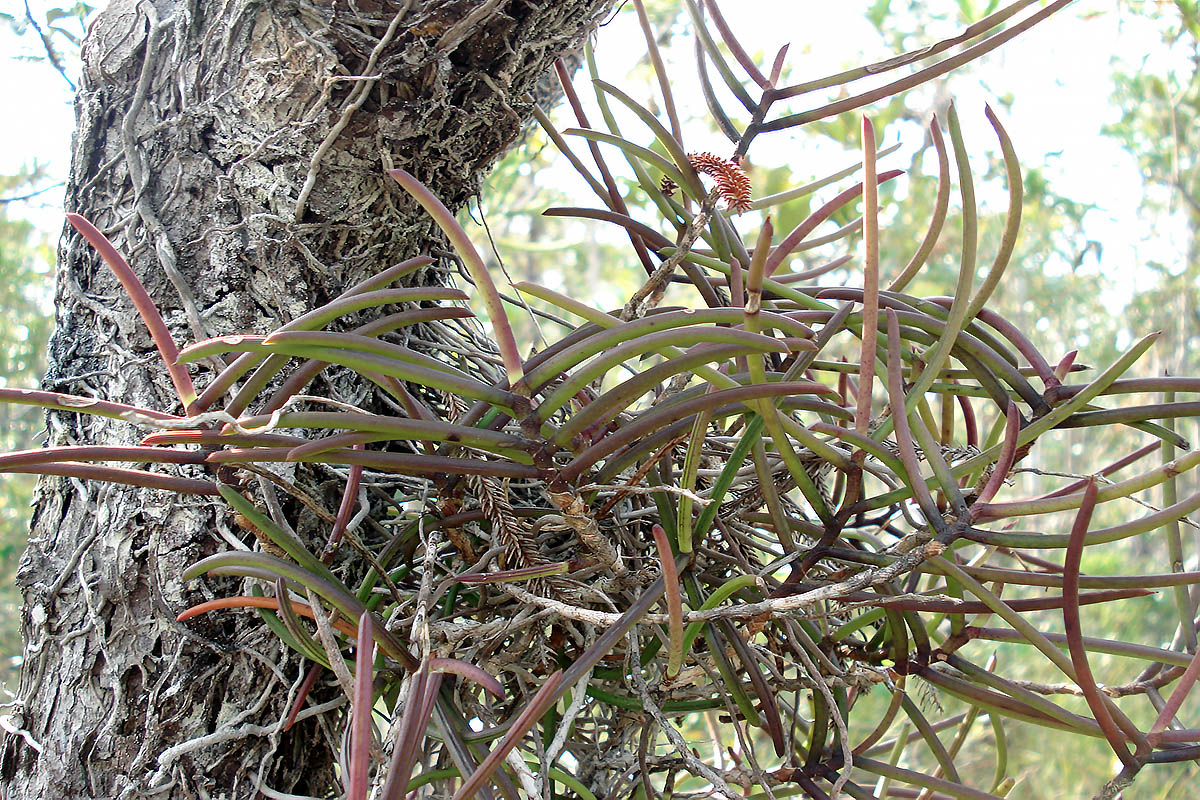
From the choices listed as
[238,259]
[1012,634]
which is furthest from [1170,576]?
[238,259]

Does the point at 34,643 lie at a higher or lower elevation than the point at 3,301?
lower

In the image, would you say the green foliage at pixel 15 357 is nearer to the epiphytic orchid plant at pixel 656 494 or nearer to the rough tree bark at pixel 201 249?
the rough tree bark at pixel 201 249

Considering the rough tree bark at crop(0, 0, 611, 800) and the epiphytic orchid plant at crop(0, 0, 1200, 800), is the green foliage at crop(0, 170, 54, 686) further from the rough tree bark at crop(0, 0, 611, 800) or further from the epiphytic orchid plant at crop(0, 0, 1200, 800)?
the epiphytic orchid plant at crop(0, 0, 1200, 800)

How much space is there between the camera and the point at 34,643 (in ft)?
1.35

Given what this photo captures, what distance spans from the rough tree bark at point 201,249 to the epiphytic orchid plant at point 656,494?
1.7 inches

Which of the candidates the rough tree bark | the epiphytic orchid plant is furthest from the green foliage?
the epiphytic orchid plant

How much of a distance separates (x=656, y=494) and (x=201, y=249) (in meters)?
0.26

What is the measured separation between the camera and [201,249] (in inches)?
16.2

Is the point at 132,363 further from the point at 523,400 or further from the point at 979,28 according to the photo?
the point at 979,28

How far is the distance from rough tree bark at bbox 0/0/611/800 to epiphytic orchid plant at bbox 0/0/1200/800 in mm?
43

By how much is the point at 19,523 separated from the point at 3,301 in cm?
42

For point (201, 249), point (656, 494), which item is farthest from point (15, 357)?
point (656, 494)

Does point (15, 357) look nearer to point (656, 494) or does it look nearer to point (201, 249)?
point (201, 249)

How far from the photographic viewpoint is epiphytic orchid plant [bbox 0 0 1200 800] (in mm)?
267
